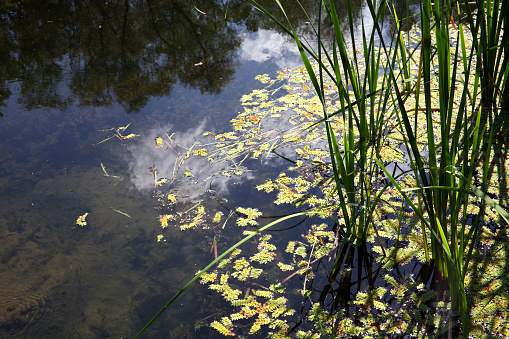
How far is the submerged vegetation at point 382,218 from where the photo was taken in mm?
1033

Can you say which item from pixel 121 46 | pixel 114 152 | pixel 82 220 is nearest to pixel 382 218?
pixel 82 220

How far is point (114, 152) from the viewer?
237 centimetres

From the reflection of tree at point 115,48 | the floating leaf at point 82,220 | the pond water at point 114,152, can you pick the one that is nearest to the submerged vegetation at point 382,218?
the pond water at point 114,152

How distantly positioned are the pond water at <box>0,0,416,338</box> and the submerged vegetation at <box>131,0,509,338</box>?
10 centimetres

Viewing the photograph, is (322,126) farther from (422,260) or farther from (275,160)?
(422,260)

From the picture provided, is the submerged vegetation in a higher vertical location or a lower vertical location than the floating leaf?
higher

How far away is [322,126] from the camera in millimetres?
2371

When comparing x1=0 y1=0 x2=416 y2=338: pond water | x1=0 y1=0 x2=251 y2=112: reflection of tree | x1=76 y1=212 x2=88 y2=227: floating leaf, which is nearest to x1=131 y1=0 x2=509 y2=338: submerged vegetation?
x1=0 y1=0 x2=416 y2=338: pond water

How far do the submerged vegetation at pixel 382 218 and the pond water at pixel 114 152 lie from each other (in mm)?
100

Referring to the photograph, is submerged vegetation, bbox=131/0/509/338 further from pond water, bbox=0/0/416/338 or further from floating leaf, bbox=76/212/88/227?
floating leaf, bbox=76/212/88/227

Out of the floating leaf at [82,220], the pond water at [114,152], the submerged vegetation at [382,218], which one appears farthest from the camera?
the floating leaf at [82,220]

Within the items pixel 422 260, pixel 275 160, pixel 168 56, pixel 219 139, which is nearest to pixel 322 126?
pixel 275 160

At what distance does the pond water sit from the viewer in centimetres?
152

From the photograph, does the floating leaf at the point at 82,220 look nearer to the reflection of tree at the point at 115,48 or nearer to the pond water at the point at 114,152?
the pond water at the point at 114,152
